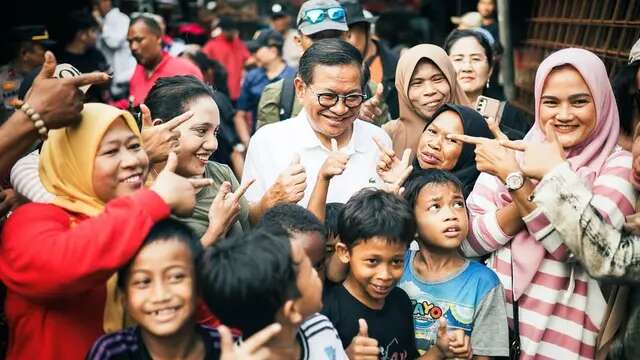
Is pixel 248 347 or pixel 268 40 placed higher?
pixel 268 40

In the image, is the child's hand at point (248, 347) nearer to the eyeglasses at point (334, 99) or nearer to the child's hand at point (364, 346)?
the child's hand at point (364, 346)

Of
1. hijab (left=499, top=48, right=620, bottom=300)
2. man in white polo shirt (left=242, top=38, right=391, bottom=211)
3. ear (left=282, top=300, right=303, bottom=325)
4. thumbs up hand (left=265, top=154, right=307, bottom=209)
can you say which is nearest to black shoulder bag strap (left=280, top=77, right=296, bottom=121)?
man in white polo shirt (left=242, top=38, right=391, bottom=211)

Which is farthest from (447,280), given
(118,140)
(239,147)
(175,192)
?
(239,147)

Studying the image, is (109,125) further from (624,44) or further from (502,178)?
(624,44)

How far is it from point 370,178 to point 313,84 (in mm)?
539

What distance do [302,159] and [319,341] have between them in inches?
49.2

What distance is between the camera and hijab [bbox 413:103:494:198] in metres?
3.58

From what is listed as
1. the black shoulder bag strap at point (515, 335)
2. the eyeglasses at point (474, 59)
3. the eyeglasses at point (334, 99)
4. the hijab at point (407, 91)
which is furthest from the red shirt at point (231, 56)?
the black shoulder bag strap at point (515, 335)

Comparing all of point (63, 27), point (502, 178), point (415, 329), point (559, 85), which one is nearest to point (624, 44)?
point (559, 85)

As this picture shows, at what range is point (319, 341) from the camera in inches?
102

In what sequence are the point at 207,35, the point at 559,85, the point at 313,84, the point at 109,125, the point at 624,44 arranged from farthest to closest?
1. the point at 207,35
2. the point at 624,44
3. the point at 313,84
4. the point at 559,85
5. the point at 109,125

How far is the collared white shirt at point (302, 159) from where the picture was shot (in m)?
3.62

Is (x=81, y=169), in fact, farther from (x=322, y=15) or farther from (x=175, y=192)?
(x=322, y=15)

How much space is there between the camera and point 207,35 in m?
13.1
